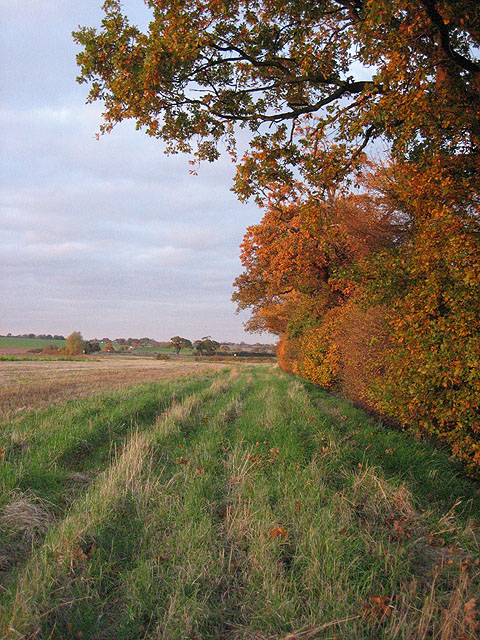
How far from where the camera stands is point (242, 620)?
2.82 meters

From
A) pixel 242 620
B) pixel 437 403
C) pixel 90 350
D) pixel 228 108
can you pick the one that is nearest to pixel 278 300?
pixel 228 108

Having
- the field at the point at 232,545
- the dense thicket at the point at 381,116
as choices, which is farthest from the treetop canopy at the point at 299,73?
the field at the point at 232,545

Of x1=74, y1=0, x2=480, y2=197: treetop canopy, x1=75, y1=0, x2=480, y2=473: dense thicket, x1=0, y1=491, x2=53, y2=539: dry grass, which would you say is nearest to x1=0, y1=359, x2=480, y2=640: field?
x1=0, y1=491, x2=53, y2=539: dry grass

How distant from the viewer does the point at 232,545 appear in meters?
3.63

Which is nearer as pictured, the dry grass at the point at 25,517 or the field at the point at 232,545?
the field at the point at 232,545

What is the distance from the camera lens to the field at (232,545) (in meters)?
2.73

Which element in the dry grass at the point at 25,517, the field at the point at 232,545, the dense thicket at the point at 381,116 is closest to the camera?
the field at the point at 232,545

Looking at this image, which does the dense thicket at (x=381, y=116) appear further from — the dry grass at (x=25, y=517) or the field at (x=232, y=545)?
the dry grass at (x=25, y=517)

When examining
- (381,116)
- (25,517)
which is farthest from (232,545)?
(381,116)

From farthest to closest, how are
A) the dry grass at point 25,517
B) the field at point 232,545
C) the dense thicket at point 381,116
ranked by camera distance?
the dense thicket at point 381,116 < the dry grass at point 25,517 < the field at point 232,545

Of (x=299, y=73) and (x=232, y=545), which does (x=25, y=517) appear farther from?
(x=299, y=73)

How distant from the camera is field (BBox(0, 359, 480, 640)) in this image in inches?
108

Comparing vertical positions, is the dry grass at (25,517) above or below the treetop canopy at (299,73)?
below

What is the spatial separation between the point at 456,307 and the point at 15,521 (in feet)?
21.2
